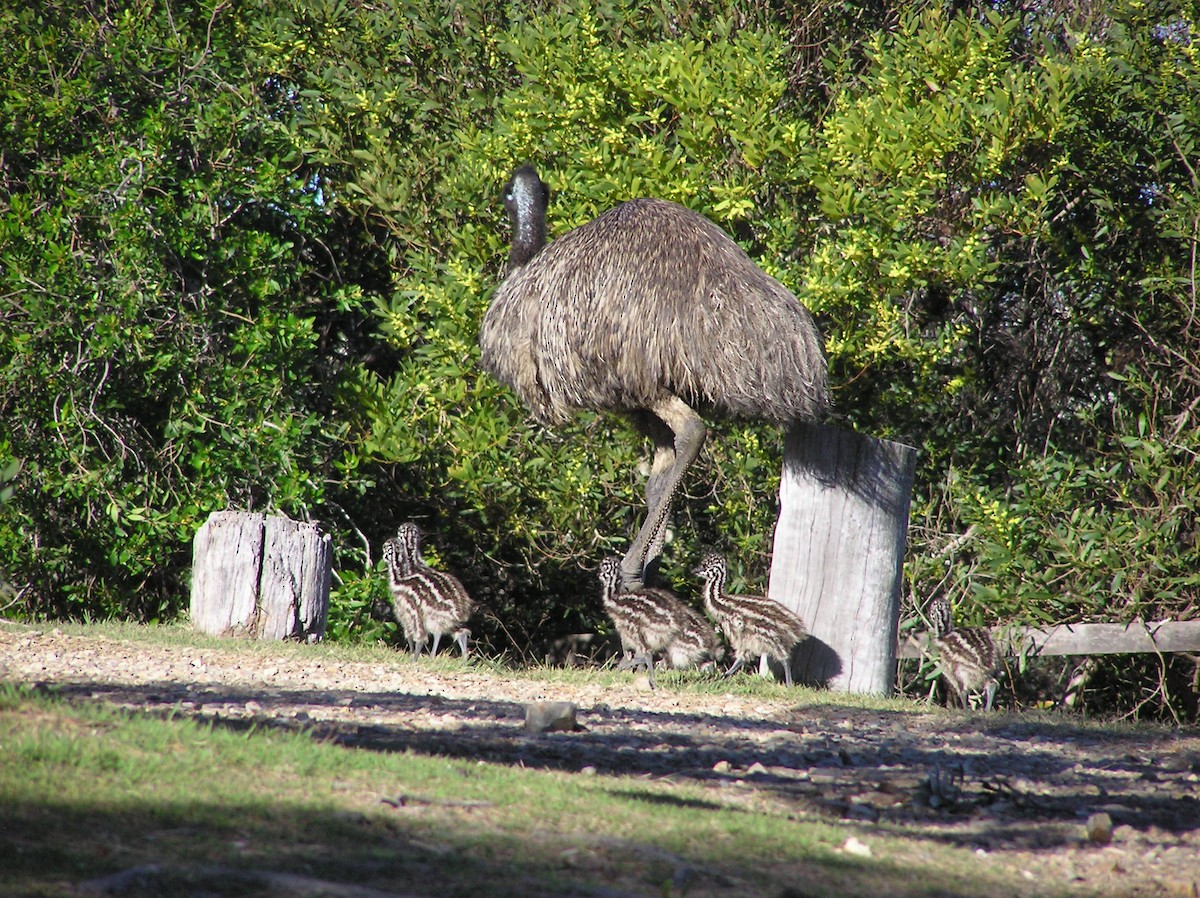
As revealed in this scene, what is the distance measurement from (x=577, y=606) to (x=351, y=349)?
3.87 meters

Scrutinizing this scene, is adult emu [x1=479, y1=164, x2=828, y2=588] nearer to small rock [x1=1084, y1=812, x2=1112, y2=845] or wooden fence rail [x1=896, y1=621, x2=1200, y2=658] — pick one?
wooden fence rail [x1=896, y1=621, x2=1200, y2=658]

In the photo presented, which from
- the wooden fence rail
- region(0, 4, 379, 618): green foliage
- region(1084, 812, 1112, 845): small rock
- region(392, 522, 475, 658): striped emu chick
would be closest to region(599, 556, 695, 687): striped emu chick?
region(392, 522, 475, 658): striped emu chick

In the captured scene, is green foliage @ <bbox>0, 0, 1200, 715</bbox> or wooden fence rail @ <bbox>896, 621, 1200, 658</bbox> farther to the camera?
green foliage @ <bbox>0, 0, 1200, 715</bbox>

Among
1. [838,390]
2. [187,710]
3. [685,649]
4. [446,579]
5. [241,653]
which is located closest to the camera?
[187,710]

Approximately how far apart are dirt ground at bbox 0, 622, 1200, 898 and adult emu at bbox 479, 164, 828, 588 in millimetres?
2056

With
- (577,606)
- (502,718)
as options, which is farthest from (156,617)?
(502,718)

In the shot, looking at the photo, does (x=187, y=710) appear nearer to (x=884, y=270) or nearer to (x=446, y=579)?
(x=446, y=579)

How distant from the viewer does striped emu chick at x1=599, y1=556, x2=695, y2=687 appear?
1005 centimetres

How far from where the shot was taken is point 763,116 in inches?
427

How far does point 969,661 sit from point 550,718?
4627 millimetres

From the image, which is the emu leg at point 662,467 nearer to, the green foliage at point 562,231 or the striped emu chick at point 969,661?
the green foliage at point 562,231

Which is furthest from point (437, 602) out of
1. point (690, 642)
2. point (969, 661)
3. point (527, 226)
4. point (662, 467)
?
point (969, 661)

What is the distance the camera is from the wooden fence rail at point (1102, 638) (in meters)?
10.0

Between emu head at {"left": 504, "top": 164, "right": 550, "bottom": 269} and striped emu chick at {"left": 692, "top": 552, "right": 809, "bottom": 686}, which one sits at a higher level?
emu head at {"left": 504, "top": 164, "right": 550, "bottom": 269}
